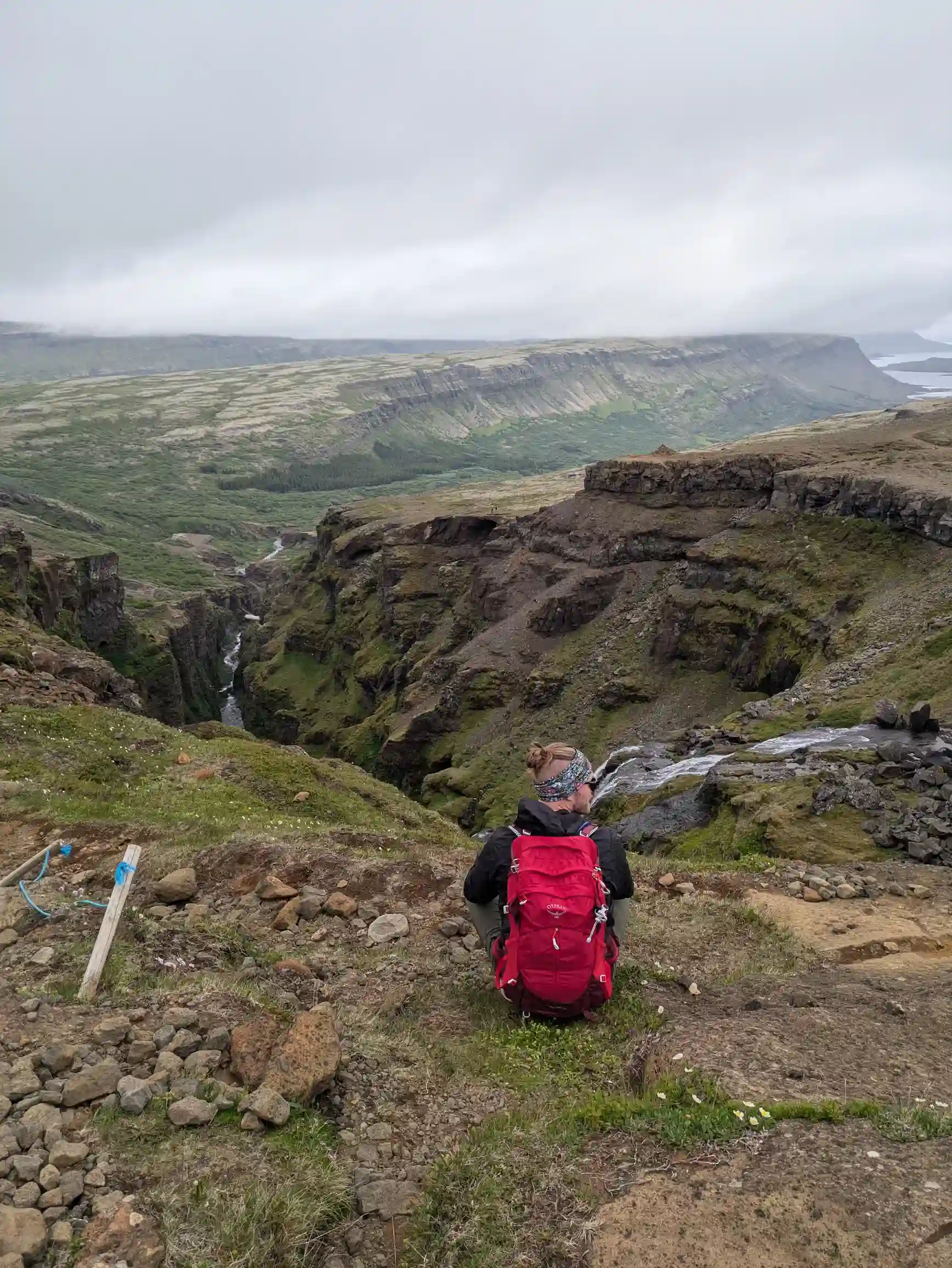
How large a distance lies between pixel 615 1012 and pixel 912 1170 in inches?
138

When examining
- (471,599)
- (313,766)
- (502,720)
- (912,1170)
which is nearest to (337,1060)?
(912,1170)

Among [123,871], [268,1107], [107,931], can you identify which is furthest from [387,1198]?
[123,871]

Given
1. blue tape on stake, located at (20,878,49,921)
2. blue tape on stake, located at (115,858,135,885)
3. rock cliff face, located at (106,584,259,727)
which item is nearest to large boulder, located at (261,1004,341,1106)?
blue tape on stake, located at (115,858,135,885)

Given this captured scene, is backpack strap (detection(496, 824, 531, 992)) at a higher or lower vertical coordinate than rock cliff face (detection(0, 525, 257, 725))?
higher

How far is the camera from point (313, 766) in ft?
89.1

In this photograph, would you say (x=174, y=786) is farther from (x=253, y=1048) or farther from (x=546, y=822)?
(x=546, y=822)

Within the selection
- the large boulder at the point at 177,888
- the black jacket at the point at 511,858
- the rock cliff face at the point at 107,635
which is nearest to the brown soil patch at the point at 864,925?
the black jacket at the point at 511,858

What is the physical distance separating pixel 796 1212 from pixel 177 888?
32.8ft

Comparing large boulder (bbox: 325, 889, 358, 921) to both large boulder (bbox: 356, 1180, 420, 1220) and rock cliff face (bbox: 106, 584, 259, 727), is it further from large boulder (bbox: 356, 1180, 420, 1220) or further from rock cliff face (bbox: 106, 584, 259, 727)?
rock cliff face (bbox: 106, 584, 259, 727)

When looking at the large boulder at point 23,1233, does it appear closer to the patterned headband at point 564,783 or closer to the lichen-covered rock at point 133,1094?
the lichen-covered rock at point 133,1094

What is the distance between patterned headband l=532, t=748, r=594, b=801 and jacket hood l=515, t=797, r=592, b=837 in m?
0.18

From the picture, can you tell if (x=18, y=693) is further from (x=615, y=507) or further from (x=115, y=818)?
(x=615, y=507)

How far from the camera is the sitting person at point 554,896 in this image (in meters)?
7.79

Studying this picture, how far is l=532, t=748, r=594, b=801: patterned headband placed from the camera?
27.6 ft
